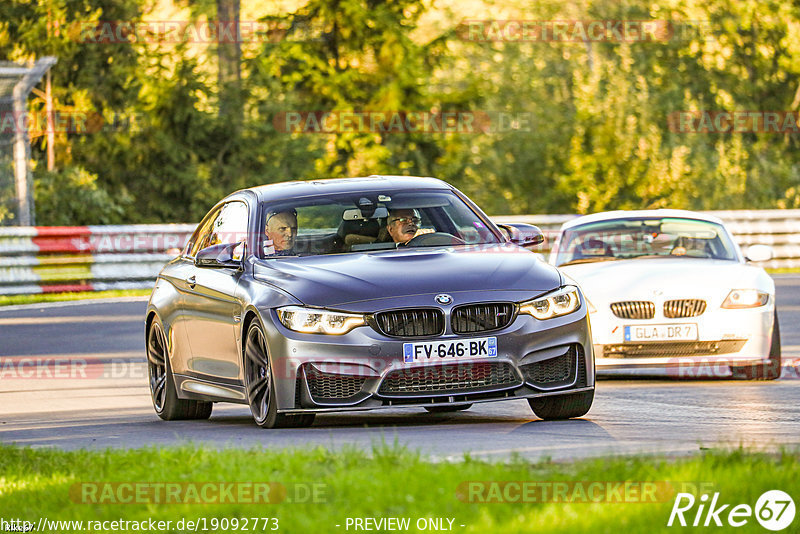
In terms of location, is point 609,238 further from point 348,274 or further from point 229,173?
point 229,173

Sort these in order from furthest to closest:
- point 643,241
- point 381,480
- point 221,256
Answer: point 643,241
point 221,256
point 381,480

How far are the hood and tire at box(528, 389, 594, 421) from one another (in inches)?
28.4

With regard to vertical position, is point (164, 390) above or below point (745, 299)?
below

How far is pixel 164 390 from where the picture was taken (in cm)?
1237

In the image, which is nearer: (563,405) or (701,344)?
(563,405)

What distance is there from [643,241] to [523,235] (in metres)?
4.04

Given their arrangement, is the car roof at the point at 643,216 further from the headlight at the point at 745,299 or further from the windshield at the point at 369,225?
the windshield at the point at 369,225

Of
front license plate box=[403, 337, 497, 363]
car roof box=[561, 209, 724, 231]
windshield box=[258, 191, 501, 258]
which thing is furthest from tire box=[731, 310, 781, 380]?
front license plate box=[403, 337, 497, 363]

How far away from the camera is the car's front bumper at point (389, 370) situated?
384 inches

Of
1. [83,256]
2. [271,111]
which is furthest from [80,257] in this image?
[271,111]

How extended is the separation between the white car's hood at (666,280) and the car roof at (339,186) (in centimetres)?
220

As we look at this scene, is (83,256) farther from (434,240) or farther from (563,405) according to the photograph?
(563,405)

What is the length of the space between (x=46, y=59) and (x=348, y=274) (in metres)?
17.0

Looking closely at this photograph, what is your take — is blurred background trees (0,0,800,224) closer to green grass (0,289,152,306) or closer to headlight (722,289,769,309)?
green grass (0,289,152,306)
